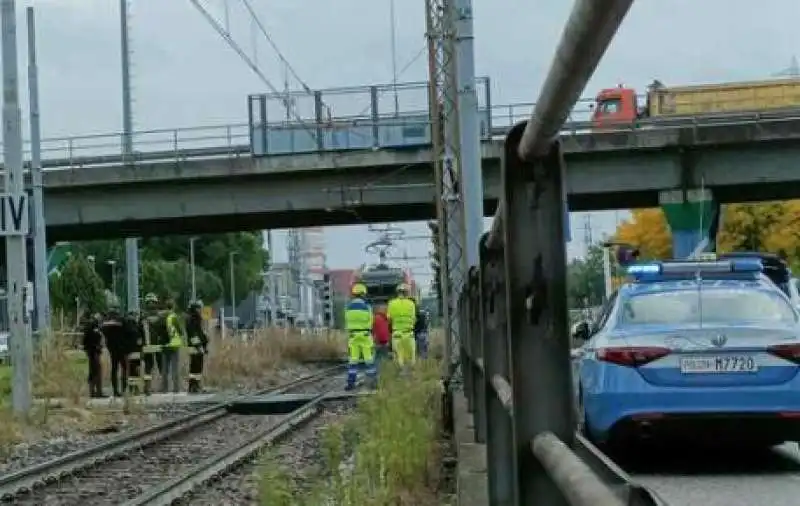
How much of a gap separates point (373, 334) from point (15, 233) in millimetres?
8619

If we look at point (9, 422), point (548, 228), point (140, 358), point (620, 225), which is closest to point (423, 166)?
point (140, 358)

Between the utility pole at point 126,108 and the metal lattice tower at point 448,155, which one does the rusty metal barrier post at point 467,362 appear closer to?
the metal lattice tower at point 448,155

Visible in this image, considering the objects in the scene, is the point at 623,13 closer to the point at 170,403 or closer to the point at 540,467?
the point at 540,467

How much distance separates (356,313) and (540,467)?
66.6 ft

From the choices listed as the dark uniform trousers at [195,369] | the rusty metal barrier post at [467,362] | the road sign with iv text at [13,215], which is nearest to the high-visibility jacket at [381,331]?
the dark uniform trousers at [195,369]

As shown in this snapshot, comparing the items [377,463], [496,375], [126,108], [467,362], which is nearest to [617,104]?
[126,108]

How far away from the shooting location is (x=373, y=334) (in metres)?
26.8

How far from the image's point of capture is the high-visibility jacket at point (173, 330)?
27.0 metres

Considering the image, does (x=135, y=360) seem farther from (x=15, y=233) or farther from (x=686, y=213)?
(x=686, y=213)

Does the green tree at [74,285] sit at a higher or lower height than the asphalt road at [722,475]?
higher

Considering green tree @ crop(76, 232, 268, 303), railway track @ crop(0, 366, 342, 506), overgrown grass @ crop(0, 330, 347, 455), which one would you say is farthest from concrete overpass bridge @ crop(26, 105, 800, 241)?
green tree @ crop(76, 232, 268, 303)

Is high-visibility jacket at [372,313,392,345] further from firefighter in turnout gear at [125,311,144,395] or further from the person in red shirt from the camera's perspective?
firefighter in turnout gear at [125,311,144,395]

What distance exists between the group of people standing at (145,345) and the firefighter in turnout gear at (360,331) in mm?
4211

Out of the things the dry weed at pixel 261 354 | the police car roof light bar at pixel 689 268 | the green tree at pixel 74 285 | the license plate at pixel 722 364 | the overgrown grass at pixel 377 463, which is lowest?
the dry weed at pixel 261 354
